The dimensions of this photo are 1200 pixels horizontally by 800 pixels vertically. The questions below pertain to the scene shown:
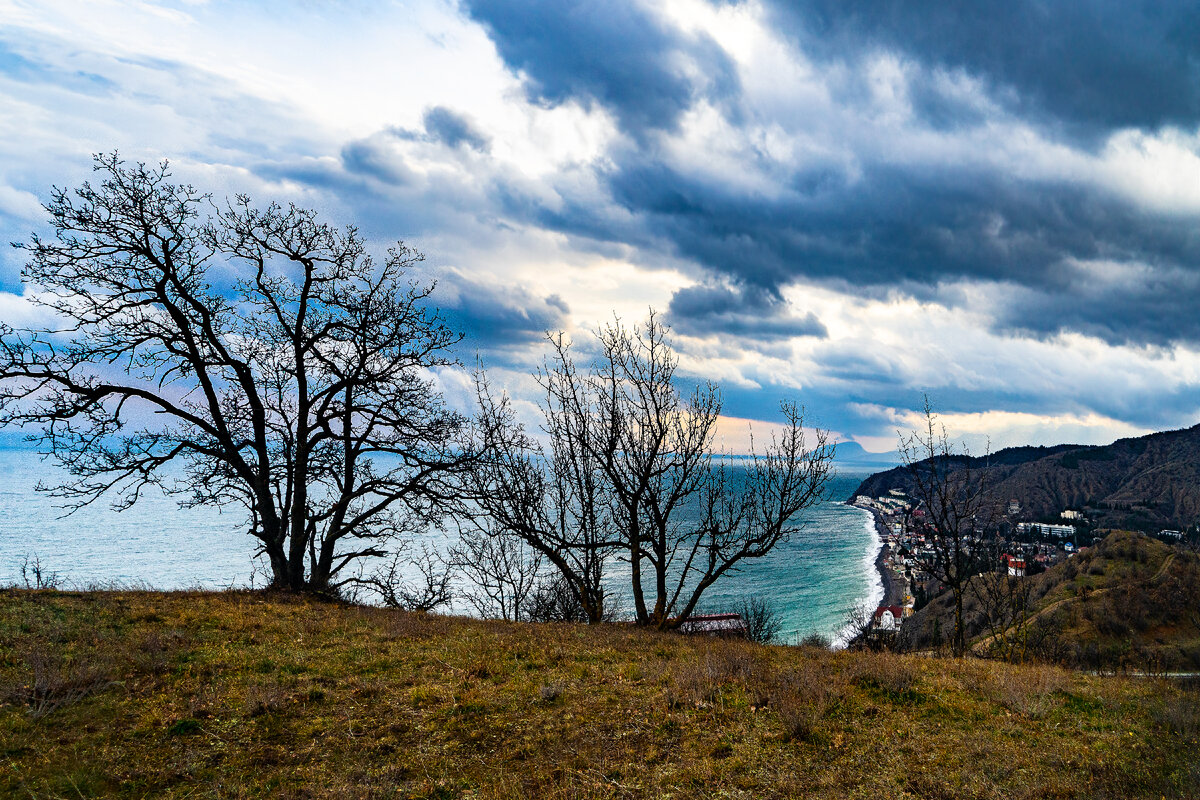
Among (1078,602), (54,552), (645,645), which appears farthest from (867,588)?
(54,552)

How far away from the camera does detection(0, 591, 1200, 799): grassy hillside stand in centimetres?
538

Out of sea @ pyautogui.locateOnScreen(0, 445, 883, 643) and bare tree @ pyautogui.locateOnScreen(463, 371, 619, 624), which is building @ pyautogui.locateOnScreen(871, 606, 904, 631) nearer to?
sea @ pyautogui.locateOnScreen(0, 445, 883, 643)

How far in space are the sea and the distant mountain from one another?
47.4 m

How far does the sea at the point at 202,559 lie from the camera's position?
179ft

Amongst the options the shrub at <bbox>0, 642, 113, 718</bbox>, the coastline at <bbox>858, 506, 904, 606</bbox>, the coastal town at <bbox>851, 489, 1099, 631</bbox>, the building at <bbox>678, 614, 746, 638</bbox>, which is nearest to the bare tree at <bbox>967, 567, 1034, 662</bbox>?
the coastal town at <bbox>851, 489, 1099, 631</bbox>

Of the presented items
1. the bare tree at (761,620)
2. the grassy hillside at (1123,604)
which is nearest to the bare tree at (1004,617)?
the grassy hillside at (1123,604)

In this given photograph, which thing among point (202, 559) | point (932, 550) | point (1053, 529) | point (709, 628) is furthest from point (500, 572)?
point (1053, 529)

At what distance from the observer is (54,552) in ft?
199

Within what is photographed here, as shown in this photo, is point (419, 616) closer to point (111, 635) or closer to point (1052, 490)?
point (111, 635)

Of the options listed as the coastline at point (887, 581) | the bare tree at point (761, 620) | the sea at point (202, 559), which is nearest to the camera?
the bare tree at point (761, 620)

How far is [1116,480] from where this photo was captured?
157750mm

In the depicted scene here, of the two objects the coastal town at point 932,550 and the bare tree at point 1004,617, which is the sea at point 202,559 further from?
the bare tree at point 1004,617

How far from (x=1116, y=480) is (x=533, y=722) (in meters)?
207

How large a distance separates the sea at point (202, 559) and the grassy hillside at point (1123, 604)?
14.9m
